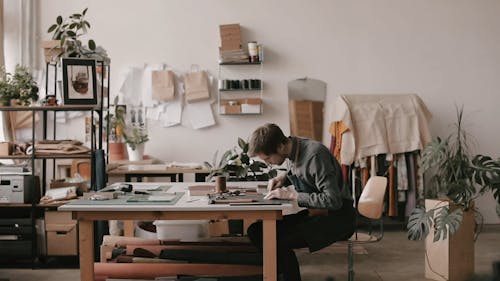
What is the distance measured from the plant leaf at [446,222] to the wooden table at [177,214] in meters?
1.35

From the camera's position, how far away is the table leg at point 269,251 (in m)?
3.16

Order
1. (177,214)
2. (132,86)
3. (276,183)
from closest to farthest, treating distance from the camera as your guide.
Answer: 1. (177,214)
2. (276,183)
3. (132,86)

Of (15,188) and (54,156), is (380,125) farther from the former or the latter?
(15,188)

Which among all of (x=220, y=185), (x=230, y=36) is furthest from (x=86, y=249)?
(x=230, y=36)

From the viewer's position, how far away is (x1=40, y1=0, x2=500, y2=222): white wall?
6473mm

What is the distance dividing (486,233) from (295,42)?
300 cm

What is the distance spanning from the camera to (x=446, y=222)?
3902 millimetres

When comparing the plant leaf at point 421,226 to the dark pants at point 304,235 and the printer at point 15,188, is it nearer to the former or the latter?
the dark pants at point 304,235

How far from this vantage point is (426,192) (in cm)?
646

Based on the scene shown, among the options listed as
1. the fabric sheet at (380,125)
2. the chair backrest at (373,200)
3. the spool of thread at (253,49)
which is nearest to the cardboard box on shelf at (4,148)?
the spool of thread at (253,49)

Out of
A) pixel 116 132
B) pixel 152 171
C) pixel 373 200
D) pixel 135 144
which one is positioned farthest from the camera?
pixel 116 132

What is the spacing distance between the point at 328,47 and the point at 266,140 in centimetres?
344

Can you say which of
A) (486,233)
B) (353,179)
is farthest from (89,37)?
(486,233)

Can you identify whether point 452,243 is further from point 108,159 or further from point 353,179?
point 108,159
